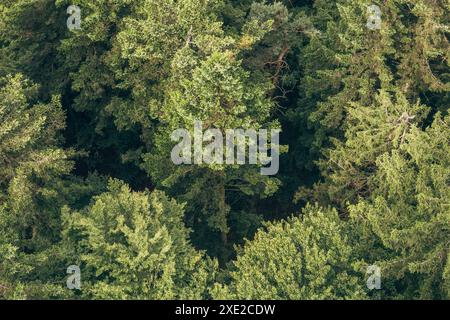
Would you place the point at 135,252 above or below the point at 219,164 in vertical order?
below

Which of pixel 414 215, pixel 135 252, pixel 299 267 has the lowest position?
pixel 299 267

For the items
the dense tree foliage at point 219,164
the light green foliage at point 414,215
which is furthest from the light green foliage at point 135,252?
the light green foliage at point 414,215

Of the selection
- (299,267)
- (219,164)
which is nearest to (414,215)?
(299,267)

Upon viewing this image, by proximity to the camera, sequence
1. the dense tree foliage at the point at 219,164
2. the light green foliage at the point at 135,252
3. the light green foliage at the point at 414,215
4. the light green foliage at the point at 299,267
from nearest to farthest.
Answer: the light green foliage at the point at 299,267, the light green foliage at the point at 135,252, the light green foliage at the point at 414,215, the dense tree foliage at the point at 219,164

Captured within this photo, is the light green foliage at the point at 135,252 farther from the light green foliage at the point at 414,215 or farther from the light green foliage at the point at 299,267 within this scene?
the light green foliage at the point at 414,215

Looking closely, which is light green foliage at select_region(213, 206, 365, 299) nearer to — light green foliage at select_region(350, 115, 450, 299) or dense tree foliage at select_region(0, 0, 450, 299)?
dense tree foliage at select_region(0, 0, 450, 299)

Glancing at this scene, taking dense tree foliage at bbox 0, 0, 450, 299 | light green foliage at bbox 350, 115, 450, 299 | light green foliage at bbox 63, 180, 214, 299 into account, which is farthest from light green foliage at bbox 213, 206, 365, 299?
light green foliage at bbox 63, 180, 214, 299

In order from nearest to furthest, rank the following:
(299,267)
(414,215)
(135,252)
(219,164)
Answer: (299,267), (135,252), (414,215), (219,164)

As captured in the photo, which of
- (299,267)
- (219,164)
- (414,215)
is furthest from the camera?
(219,164)

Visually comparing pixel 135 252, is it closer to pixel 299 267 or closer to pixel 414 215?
pixel 299 267
